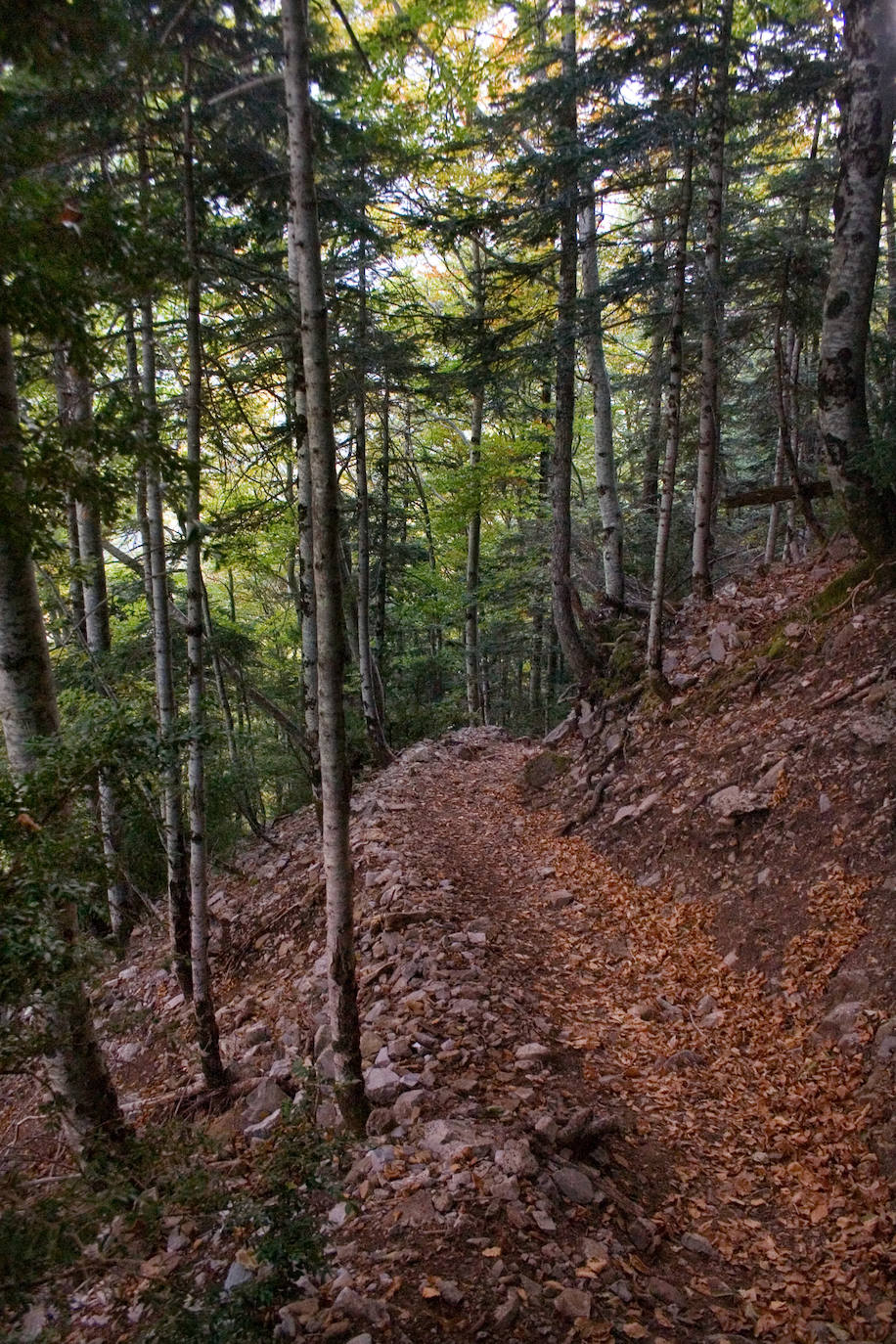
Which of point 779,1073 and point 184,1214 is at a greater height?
point 184,1214

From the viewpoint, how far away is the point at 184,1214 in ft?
12.3

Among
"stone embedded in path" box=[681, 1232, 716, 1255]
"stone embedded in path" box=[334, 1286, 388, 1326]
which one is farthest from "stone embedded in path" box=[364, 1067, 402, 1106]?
"stone embedded in path" box=[681, 1232, 716, 1255]

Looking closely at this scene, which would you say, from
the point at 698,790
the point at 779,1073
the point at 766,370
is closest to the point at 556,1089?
the point at 779,1073

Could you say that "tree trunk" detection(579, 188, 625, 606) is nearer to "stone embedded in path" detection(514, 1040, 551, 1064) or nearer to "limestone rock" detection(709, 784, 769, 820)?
→ "limestone rock" detection(709, 784, 769, 820)

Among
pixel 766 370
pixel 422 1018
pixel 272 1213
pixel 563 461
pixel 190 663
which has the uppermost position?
pixel 766 370

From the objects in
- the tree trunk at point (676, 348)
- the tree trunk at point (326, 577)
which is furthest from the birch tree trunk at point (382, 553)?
the tree trunk at point (326, 577)

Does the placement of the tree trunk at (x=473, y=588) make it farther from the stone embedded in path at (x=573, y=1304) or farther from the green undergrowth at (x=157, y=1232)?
the stone embedded in path at (x=573, y=1304)

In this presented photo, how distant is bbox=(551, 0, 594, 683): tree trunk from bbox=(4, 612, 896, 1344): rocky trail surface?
4.73 m

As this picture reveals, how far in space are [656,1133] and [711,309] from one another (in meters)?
10.1

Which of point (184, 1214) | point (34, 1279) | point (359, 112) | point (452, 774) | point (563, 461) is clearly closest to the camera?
point (34, 1279)

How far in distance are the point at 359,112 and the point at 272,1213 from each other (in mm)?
9964

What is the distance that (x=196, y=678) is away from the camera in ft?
19.7

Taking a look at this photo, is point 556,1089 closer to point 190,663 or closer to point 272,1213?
point 272,1213

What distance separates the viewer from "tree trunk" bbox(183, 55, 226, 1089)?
569cm
